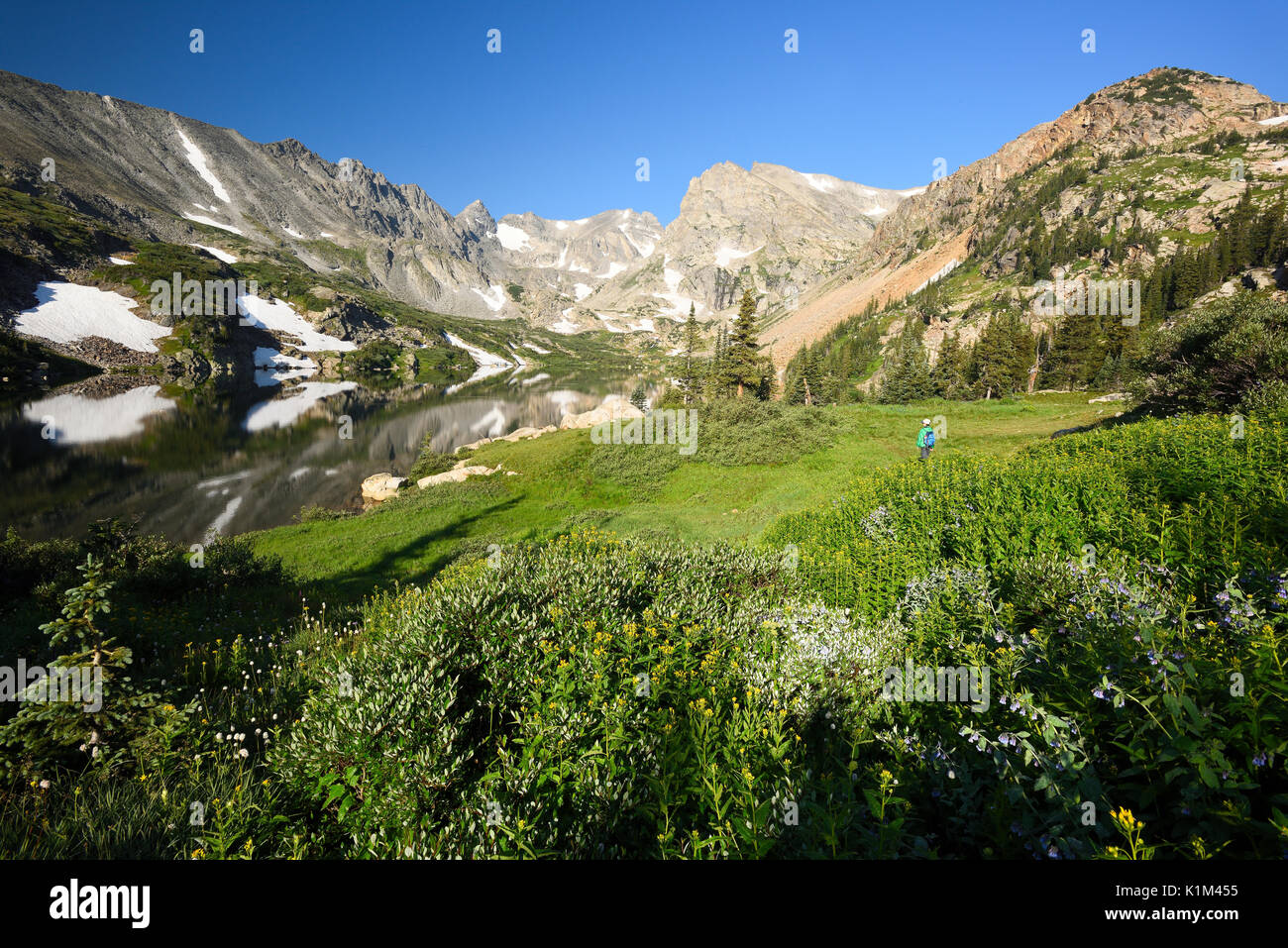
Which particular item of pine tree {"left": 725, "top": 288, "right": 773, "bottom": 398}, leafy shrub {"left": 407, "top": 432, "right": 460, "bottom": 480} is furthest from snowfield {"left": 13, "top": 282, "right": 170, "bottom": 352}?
pine tree {"left": 725, "top": 288, "right": 773, "bottom": 398}

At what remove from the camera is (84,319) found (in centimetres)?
11775

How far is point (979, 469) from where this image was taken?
10602 mm

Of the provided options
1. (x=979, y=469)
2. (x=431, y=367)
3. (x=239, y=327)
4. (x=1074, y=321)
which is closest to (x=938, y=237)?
(x=1074, y=321)

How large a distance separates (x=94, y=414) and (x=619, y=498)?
81.8 metres

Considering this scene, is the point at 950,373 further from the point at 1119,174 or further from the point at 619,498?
the point at 1119,174

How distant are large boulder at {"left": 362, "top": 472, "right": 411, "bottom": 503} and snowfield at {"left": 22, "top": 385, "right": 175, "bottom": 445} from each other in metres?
34.4

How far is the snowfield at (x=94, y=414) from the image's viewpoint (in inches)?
2147

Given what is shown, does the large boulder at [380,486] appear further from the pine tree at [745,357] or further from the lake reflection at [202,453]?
the pine tree at [745,357]

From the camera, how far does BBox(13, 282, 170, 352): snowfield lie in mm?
110188

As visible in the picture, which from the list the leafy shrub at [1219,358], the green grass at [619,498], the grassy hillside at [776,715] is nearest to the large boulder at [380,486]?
the green grass at [619,498]

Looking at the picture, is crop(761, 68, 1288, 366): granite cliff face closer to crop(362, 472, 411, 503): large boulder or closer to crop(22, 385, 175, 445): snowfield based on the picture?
crop(362, 472, 411, 503): large boulder

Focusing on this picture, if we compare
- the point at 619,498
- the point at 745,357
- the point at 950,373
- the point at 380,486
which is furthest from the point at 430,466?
the point at 950,373

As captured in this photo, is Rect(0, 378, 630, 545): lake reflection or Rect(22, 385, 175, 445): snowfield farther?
Rect(22, 385, 175, 445): snowfield
